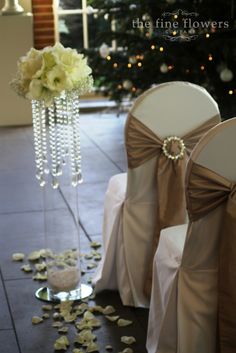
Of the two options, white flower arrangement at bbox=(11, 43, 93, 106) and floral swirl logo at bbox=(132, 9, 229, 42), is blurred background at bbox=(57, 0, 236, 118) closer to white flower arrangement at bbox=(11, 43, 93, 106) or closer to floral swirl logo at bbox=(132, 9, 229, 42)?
floral swirl logo at bbox=(132, 9, 229, 42)

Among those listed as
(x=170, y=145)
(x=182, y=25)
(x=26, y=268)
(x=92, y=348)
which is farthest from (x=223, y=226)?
(x=182, y=25)

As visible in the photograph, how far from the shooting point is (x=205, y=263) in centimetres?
266

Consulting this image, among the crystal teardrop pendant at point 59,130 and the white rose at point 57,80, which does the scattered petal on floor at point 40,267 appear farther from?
the white rose at point 57,80

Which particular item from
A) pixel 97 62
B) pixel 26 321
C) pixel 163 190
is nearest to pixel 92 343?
pixel 26 321

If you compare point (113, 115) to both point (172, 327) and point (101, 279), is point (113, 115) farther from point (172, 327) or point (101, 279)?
point (172, 327)

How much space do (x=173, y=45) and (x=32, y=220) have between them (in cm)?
201

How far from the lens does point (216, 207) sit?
2572mm

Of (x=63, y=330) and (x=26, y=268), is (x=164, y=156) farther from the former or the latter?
(x=26, y=268)

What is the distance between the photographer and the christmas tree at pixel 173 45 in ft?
18.8

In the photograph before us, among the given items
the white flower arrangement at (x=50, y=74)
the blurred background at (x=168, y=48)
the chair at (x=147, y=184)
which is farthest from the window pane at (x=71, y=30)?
the white flower arrangement at (x=50, y=74)

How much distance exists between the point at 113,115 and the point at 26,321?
4.59m

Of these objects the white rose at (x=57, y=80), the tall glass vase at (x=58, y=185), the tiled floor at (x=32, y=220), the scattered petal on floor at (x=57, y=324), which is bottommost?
the tiled floor at (x=32, y=220)

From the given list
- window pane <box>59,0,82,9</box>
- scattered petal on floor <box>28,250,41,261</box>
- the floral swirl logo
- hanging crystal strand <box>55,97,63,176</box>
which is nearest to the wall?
window pane <box>59,0,82,9</box>

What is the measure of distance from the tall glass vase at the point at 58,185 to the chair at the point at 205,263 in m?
0.66
